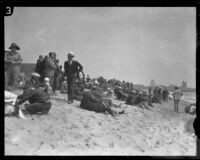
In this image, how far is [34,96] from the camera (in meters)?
5.47

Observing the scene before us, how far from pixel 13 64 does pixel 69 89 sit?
1.53 metres

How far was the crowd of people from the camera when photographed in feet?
18.0

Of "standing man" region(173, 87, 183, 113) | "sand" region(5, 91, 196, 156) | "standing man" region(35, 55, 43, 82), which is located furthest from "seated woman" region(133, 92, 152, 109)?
"standing man" region(35, 55, 43, 82)

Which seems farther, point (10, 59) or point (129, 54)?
point (129, 54)

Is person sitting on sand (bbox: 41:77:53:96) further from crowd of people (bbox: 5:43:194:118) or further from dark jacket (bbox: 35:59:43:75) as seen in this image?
dark jacket (bbox: 35:59:43:75)

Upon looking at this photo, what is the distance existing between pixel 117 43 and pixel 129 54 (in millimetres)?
455

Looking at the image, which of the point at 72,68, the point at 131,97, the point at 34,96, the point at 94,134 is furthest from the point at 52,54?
the point at 131,97

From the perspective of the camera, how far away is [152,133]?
5957mm

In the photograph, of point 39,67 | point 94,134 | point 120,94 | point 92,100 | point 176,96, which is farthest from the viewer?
point 176,96

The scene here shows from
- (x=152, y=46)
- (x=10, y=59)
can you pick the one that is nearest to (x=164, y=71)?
(x=152, y=46)

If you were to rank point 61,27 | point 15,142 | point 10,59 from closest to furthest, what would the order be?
point 15,142 → point 10,59 → point 61,27

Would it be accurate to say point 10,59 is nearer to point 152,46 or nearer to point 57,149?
point 57,149

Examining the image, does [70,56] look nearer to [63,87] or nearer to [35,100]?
[63,87]
